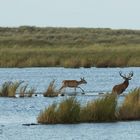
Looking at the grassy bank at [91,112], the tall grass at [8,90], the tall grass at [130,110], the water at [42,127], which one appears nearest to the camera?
the water at [42,127]

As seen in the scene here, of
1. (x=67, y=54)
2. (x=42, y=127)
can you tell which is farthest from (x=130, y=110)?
(x=67, y=54)

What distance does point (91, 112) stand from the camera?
901 inches

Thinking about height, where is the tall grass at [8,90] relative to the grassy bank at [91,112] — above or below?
above

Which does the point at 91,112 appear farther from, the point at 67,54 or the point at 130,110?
the point at 67,54

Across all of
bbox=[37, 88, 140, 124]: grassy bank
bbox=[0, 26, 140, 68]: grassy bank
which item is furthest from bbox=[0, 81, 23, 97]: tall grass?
bbox=[0, 26, 140, 68]: grassy bank

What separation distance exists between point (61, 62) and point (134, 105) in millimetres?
33706

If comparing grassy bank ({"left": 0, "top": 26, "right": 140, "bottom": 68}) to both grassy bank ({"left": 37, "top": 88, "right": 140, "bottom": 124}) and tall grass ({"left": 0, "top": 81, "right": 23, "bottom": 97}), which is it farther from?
grassy bank ({"left": 37, "top": 88, "right": 140, "bottom": 124})

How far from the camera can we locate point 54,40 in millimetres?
87875

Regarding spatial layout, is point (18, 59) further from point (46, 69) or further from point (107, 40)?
point (107, 40)

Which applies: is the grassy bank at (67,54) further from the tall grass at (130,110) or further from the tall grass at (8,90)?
the tall grass at (130,110)

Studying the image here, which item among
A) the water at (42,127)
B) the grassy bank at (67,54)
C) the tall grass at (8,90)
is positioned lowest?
the water at (42,127)

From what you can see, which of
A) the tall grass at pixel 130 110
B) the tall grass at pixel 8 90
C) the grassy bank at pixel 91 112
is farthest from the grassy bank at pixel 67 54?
the grassy bank at pixel 91 112

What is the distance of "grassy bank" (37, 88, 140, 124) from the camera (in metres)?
22.4

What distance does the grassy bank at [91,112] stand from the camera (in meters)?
22.4
